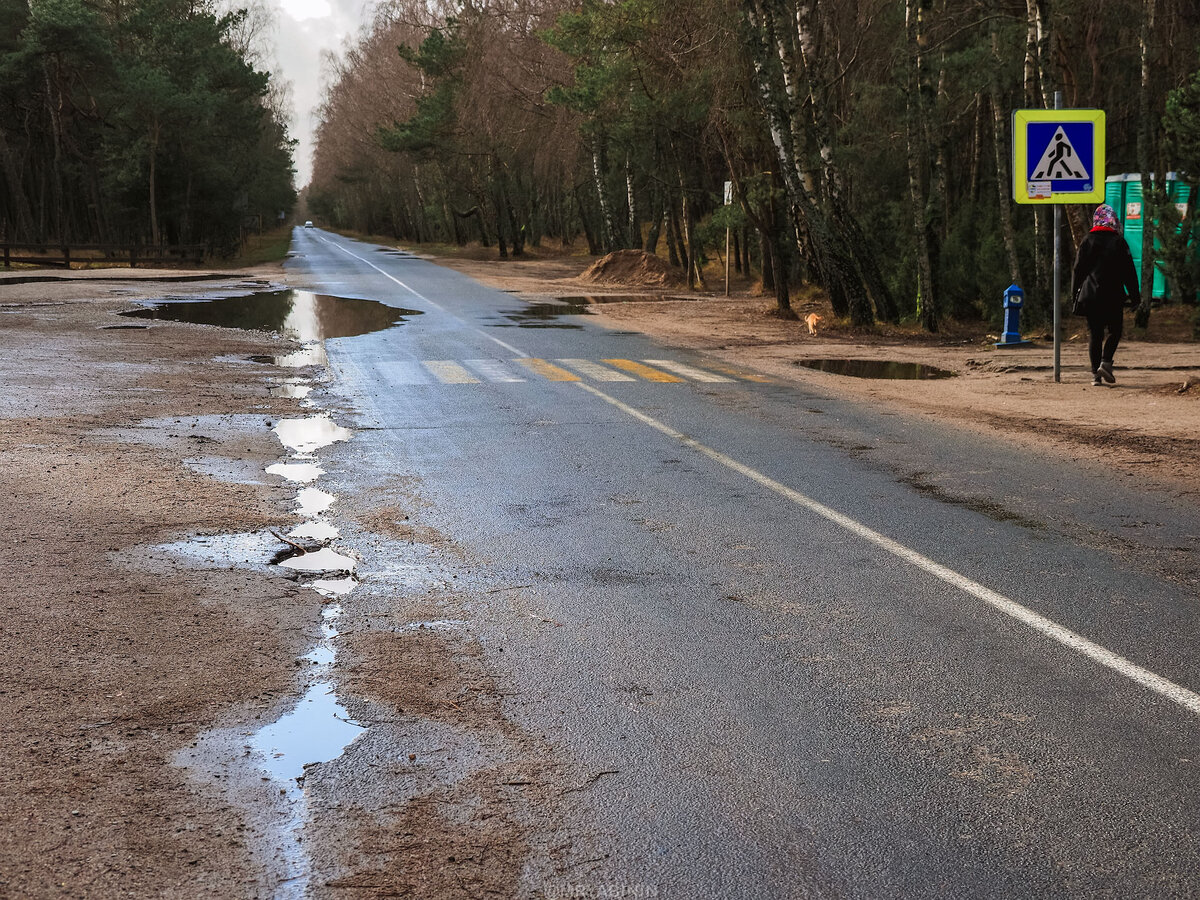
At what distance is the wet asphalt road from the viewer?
3676mm

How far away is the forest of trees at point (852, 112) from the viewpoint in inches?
921

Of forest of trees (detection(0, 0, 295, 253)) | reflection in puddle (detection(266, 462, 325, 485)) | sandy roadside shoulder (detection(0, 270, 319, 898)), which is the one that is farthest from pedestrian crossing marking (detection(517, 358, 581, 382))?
forest of trees (detection(0, 0, 295, 253))

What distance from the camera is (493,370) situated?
16.8 meters

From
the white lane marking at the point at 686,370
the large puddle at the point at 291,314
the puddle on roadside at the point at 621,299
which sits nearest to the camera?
the white lane marking at the point at 686,370

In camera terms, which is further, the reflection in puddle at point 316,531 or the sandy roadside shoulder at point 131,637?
the reflection in puddle at point 316,531

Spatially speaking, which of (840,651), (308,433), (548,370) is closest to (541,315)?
(548,370)

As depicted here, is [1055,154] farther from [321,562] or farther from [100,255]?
[100,255]

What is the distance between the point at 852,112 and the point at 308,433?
21787mm

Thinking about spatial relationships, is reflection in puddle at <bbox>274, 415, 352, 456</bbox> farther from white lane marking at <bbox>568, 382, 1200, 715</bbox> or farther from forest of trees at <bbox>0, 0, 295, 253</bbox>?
forest of trees at <bbox>0, 0, 295, 253</bbox>

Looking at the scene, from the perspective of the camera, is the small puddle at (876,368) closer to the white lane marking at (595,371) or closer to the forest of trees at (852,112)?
the white lane marking at (595,371)

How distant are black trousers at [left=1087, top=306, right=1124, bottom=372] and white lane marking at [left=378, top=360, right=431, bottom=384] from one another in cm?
806

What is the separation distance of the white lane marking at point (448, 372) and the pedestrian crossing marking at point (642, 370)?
2.23m

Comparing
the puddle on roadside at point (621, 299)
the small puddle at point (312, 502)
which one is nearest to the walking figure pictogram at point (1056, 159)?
the small puddle at point (312, 502)

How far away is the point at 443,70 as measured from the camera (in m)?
61.1
